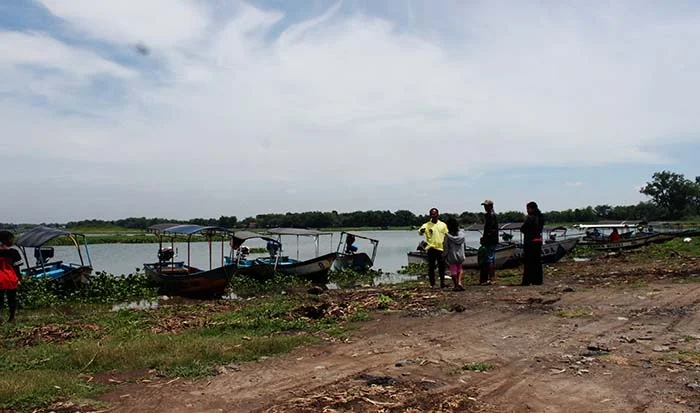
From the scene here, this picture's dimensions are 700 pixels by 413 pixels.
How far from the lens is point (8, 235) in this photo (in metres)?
10.6

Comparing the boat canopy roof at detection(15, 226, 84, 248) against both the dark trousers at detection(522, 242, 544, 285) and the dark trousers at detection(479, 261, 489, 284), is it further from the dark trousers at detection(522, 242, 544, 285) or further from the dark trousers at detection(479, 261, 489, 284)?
the dark trousers at detection(522, 242, 544, 285)

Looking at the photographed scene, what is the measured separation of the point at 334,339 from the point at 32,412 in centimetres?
364

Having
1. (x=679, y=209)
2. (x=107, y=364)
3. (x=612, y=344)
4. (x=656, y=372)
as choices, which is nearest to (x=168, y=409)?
(x=107, y=364)

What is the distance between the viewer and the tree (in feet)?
282

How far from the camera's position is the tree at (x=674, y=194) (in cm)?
8588

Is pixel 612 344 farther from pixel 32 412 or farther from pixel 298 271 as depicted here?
pixel 298 271

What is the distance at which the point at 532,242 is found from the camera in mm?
12172

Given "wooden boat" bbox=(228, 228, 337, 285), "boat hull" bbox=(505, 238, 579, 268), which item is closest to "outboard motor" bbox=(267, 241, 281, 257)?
"wooden boat" bbox=(228, 228, 337, 285)

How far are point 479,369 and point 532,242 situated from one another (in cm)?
708

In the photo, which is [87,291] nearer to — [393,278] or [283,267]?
[283,267]

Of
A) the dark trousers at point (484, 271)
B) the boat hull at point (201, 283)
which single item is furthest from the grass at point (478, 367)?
the boat hull at point (201, 283)

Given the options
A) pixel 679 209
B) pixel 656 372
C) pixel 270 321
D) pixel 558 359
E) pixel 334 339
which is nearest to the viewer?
pixel 656 372

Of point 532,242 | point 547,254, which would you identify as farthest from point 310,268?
point 547,254

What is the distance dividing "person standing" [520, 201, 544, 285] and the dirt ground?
3258 mm
